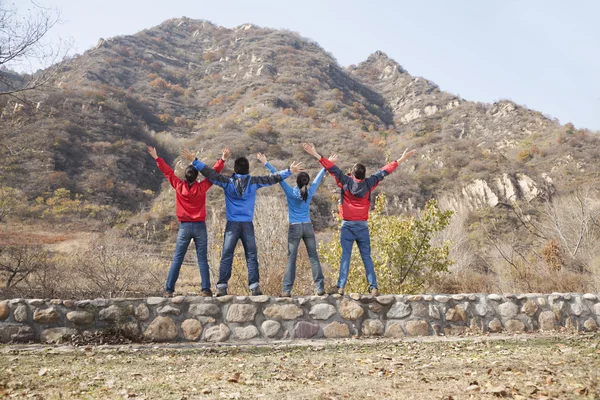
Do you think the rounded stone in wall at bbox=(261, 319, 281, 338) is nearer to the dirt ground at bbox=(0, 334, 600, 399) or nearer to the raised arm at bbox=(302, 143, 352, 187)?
the dirt ground at bbox=(0, 334, 600, 399)

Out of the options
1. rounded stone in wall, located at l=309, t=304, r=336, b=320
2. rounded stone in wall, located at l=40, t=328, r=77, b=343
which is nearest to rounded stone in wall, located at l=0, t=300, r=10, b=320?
rounded stone in wall, located at l=40, t=328, r=77, b=343

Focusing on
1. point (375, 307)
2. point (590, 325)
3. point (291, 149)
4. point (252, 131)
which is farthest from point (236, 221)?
point (252, 131)

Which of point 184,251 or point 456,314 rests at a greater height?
point 184,251

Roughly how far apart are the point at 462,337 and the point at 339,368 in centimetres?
273

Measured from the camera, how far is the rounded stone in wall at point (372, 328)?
645 cm

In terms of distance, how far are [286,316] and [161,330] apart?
1.64 m

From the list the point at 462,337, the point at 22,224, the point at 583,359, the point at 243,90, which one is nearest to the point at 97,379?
the point at 583,359

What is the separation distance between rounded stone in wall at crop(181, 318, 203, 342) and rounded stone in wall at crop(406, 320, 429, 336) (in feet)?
9.53

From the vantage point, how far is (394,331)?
6512mm

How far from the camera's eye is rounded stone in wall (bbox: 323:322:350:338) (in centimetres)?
634

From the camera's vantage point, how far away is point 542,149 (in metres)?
44.0

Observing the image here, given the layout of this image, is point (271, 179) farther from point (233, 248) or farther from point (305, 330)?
point (305, 330)

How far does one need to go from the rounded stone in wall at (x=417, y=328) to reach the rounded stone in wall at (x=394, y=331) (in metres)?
0.12

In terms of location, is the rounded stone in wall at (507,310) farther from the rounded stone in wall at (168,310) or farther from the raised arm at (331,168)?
the rounded stone in wall at (168,310)
